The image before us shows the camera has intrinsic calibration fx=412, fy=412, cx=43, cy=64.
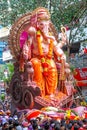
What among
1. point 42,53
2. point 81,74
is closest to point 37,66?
point 42,53

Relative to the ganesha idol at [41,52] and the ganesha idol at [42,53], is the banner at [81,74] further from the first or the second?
the ganesha idol at [42,53]

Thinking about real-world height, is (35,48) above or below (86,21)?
below

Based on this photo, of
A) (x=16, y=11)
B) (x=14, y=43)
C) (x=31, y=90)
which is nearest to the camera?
(x=31, y=90)

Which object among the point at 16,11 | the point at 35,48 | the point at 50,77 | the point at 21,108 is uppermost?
the point at 16,11

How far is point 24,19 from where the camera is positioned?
12797mm

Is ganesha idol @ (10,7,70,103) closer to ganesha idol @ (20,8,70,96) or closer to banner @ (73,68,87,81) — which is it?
ganesha idol @ (20,8,70,96)

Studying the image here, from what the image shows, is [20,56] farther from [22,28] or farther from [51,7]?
[51,7]

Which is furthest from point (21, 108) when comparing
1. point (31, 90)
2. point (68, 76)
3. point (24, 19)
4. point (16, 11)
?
point (16, 11)

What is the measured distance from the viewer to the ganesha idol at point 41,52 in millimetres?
12156

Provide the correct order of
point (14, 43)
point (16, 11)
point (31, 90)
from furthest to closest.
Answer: point (16, 11), point (14, 43), point (31, 90)

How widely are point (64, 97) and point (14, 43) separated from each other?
2.25 m

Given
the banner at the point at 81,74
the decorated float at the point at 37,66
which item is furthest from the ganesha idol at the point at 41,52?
the banner at the point at 81,74

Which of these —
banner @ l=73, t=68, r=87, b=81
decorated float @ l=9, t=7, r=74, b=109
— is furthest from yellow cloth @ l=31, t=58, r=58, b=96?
banner @ l=73, t=68, r=87, b=81

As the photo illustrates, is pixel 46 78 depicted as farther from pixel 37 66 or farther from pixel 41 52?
pixel 41 52
